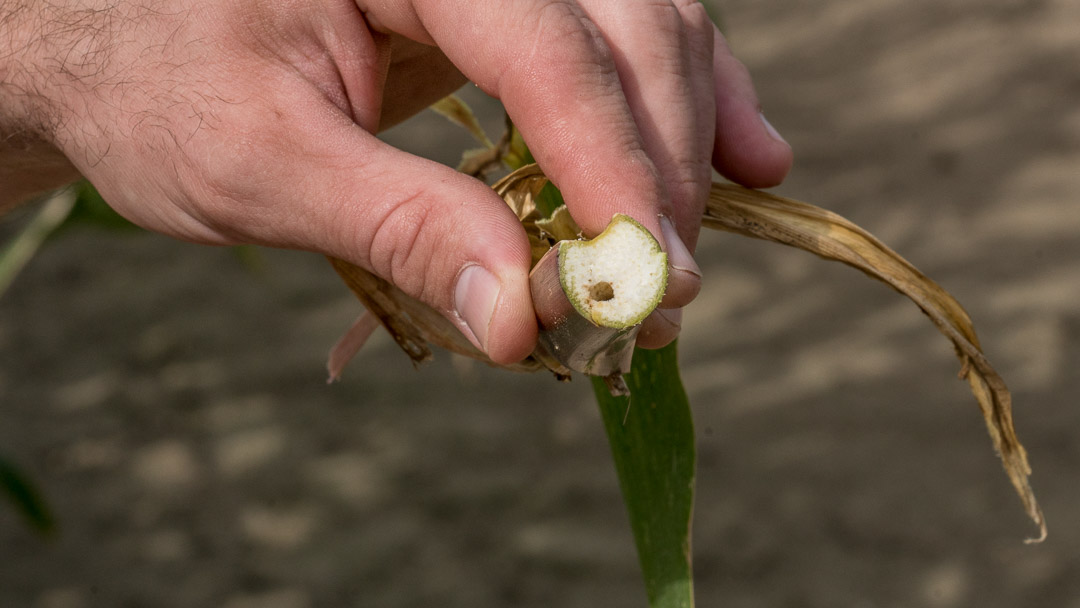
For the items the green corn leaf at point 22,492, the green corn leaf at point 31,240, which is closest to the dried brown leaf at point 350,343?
the green corn leaf at point 31,240

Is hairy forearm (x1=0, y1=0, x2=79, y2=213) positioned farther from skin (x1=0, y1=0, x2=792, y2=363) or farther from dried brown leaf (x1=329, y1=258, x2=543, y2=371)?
dried brown leaf (x1=329, y1=258, x2=543, y2=371)

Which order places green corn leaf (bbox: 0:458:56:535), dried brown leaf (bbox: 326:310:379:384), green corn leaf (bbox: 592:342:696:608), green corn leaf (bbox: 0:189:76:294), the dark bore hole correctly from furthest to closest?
green corn leaf (bbox: 0:458:56:535) < green corn leaf (bbox: 0:189:76:294) < dried brown leaf (bbox: 326:310:379:384) < green corn leaf (bbox: 592:342:696:608) < the dark bore hole

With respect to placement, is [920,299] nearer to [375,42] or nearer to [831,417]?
[375,42]

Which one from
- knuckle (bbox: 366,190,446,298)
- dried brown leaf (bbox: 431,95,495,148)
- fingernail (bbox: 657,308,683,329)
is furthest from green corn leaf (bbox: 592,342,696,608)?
dried brown leaf (bbox: 431,95,495,148)

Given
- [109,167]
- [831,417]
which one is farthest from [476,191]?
[831,417]

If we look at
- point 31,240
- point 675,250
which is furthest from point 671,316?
point 31,240

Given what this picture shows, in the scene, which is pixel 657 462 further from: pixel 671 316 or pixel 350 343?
pixel 350 343
